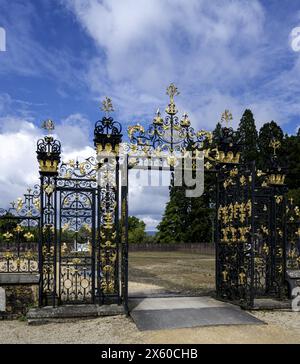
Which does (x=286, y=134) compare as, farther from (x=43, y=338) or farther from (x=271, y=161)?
(x=43, y=338)

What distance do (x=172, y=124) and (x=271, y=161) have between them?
9.00ft

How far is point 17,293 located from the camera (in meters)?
8.38

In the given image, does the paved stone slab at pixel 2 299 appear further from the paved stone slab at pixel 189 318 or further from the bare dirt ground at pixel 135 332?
the paved stone slab at pixel 189 318

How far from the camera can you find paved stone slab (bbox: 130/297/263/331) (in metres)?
7.32

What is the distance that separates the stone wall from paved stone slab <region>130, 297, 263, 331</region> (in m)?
2.07

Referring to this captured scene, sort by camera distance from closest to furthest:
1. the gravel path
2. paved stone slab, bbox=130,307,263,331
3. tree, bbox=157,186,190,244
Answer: the gravel path, paved stone slab, bbox=130,307,263,331, tree, bbox=157,186,190,244

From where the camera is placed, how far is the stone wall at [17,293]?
8.27 meters

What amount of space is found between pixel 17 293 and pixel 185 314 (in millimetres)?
3409

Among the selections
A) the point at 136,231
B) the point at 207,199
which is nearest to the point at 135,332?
the point at 207,199

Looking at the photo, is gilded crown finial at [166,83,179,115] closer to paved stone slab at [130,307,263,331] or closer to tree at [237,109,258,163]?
paved stone slab at [130,307,263,331]

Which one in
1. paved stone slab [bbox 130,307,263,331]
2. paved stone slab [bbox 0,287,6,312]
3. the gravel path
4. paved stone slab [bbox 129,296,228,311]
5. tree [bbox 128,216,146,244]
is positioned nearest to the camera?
the gravel path

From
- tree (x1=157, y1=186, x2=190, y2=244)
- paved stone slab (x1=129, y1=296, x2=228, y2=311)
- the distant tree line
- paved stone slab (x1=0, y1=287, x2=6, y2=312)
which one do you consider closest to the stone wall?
paved stone slab (x1=0, y1=287, x2=6, y2=312)

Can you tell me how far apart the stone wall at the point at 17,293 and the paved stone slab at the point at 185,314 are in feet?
6.80
